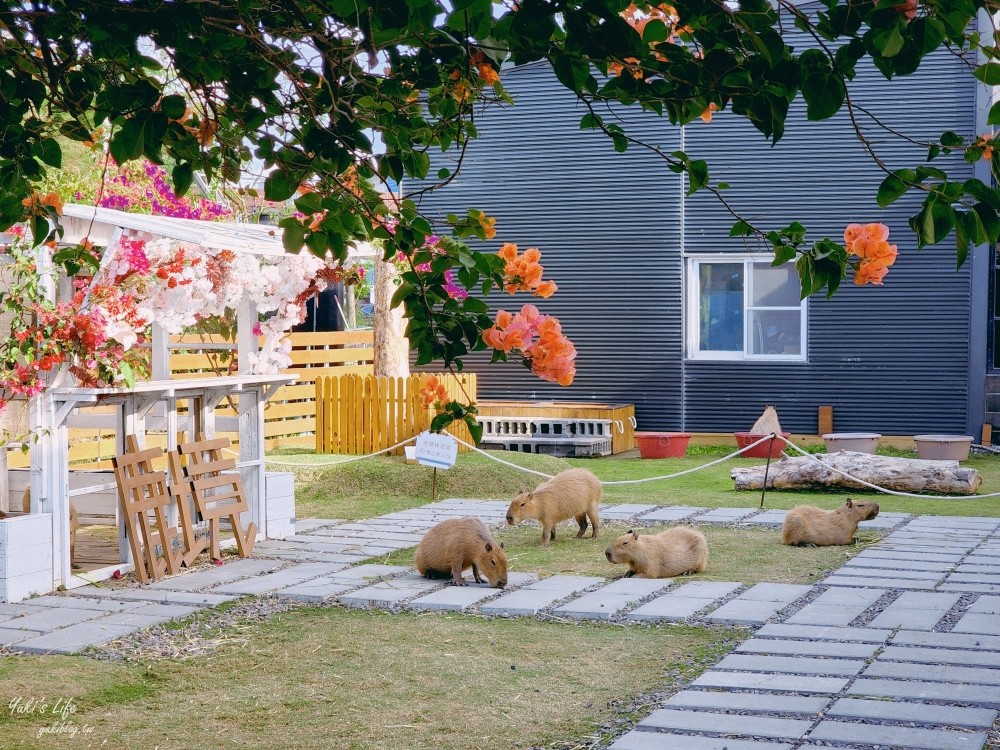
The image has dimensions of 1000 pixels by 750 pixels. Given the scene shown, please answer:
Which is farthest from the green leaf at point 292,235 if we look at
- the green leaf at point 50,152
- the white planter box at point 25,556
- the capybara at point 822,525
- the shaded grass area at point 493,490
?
the shaded grass area at point 493,490

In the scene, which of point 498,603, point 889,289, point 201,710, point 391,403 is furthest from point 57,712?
point 889,289

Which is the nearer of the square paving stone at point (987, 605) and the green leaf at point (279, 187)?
the green leaf at point (279, 187)

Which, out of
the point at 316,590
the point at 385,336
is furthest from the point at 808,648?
the point at 385,336

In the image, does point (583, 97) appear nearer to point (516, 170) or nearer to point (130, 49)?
point (130, 49)

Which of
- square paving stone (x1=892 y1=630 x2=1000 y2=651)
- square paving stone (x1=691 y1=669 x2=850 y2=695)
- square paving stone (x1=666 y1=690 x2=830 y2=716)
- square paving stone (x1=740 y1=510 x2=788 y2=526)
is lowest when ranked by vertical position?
square paving stone (x1=666 y1=690 x2=830 y2=716)

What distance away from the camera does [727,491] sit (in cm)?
1266

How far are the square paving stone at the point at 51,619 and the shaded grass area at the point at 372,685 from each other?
70 cm

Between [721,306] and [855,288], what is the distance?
1961mm

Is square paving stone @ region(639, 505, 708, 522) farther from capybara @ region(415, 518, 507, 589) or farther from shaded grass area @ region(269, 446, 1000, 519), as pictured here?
capybara @ region(415, 518, 507, 589)

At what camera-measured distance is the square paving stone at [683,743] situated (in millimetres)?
4402

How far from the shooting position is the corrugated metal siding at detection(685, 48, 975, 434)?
1636cm

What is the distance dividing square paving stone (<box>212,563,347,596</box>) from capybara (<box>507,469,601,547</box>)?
1.44 metres

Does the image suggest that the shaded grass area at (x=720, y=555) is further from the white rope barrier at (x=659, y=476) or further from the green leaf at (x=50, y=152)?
the green leaf at (x=50, y=152)

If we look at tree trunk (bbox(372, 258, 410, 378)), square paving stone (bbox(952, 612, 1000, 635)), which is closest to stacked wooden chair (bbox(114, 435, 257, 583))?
square paving stone (bbox(952, 612, 1000, 635))
